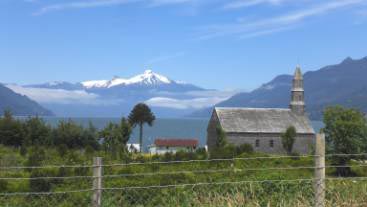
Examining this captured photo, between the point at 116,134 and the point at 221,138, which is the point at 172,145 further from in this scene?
the point at 116,134

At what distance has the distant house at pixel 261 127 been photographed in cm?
7994

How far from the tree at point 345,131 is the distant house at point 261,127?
18.9m

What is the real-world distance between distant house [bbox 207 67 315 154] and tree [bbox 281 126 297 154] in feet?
4.11

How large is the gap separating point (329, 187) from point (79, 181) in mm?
19060

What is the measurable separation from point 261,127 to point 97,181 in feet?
246

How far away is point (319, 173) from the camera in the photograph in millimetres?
7492

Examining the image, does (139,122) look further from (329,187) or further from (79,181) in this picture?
(329,187)

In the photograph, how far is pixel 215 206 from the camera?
26.5 feet

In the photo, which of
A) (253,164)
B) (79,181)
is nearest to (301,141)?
(253,164)

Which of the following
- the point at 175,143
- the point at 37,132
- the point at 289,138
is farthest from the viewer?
the point at 175,143

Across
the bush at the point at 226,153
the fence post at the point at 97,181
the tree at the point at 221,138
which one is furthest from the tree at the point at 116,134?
the fence post at the point at 97,181

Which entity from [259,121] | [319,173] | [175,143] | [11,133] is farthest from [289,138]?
[319,173]

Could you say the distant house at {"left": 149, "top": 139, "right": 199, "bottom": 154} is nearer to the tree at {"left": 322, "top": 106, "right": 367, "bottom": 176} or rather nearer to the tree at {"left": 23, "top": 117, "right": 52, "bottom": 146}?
the tree at {"left": 23, "top": 117, "right": 52, "bottom": 146}

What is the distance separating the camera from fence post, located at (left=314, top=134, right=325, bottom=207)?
24.4 feet
